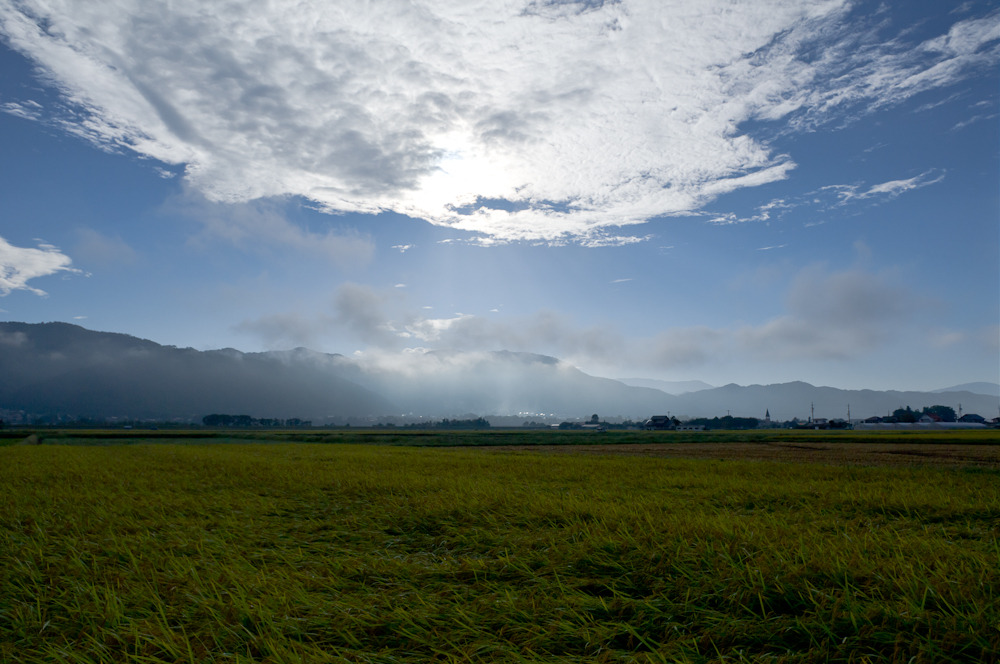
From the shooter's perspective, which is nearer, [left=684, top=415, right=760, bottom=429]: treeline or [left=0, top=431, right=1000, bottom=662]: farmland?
[left=0, top=431, right=1000, bottom=662]: farmland

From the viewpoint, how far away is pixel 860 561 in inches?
208

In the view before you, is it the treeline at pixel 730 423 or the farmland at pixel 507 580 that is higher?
the farmland at pixel 507 580

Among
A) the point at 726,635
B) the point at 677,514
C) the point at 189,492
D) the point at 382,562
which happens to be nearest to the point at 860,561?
the point at 726,635

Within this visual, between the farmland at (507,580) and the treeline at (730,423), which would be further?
the treeline at (730,423)

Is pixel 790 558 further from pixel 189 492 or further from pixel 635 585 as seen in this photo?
pixel 189 492

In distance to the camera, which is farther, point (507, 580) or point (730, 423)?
point (730, 423)

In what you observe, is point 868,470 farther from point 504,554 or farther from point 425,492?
point 504,554

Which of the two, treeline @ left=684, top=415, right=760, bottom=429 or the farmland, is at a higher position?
the farmland

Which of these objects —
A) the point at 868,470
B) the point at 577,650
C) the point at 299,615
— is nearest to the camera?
the point at 577,650

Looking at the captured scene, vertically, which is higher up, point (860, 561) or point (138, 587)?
point (860, 561)

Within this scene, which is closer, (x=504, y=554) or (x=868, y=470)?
(x=504, y=554)

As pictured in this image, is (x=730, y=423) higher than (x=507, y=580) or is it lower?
lower

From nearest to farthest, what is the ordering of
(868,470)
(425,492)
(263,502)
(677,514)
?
1. (677,514)
2. (263,502)
3. (425,492)
4. (868,470)

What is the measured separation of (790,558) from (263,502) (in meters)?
9.76
